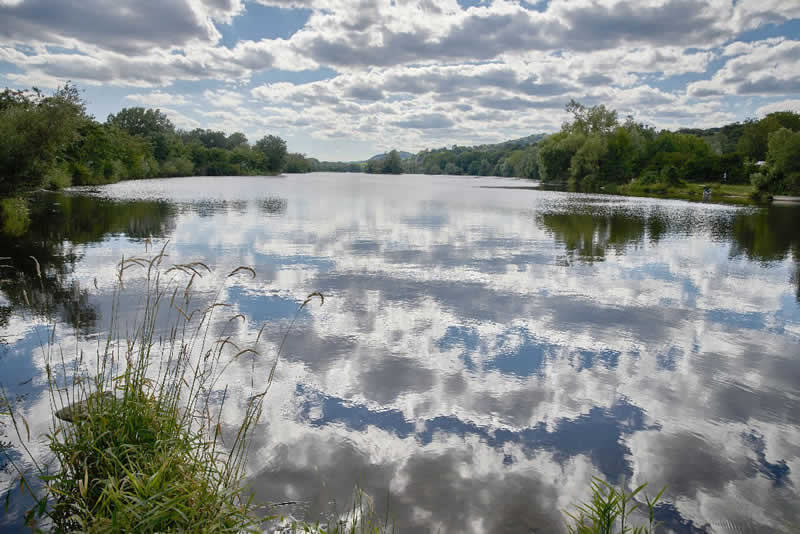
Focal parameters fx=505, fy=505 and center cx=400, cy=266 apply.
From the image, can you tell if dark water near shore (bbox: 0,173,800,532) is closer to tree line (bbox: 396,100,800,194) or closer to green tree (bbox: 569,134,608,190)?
tree line (bbox: 396,100,800,194)

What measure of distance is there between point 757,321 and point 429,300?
24.2 feet

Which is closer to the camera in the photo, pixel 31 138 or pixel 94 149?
pixel 31 138

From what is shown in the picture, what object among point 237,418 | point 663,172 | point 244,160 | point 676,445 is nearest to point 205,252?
point 237,418

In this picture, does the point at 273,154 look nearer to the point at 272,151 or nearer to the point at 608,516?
the point at 272,151

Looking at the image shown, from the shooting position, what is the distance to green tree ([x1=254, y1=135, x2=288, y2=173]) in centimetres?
16706

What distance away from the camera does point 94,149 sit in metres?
67.0

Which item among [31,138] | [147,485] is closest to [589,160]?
[31,138]

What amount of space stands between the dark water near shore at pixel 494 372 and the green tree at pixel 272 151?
154m

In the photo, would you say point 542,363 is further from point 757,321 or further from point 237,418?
point 757,321

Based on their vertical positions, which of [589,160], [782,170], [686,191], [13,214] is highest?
[589,160]

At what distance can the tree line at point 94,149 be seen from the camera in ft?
66.9

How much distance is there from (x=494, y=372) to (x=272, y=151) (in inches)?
6767

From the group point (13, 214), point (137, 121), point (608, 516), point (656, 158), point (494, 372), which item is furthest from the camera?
point (137, 121)

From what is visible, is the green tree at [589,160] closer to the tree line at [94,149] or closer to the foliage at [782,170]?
the foliage at [782,170]
